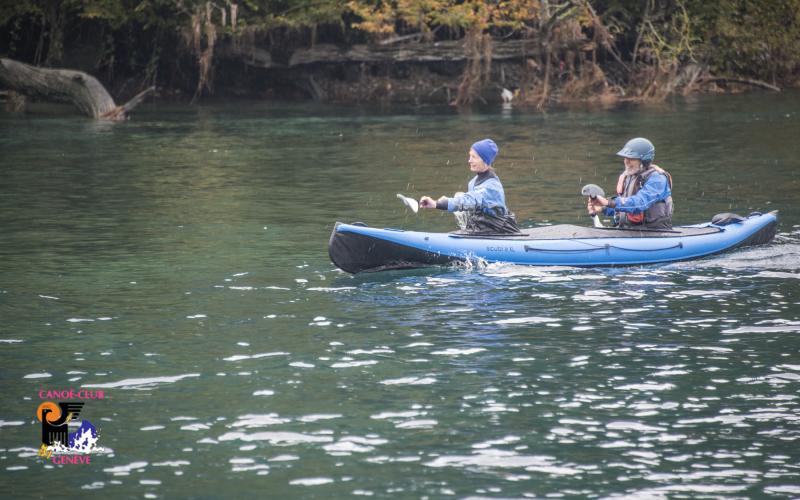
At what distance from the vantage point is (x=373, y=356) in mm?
9664

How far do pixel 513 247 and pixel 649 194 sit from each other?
5.46 ft

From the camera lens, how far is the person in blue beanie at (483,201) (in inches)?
504

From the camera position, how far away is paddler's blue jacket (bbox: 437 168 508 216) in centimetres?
1287

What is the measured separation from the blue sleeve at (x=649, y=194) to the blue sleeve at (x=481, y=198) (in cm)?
144

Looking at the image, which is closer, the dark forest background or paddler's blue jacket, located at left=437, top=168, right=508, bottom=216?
paddler's blue jacket, located at left=437, top=168, right=508, bottom=216

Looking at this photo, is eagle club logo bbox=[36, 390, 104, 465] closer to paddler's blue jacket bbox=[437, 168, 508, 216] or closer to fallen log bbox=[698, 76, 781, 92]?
paddler's blue jacket bbox=[437, 168, 508, 216]

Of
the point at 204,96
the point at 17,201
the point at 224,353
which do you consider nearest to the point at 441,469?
the point at 224,353

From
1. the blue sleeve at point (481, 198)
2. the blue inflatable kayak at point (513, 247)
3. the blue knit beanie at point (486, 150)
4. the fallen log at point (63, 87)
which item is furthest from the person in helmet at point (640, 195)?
the fallen log at point (63, 87)

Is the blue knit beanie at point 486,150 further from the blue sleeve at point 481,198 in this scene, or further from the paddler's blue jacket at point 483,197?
the blue sleeve at point 481,198

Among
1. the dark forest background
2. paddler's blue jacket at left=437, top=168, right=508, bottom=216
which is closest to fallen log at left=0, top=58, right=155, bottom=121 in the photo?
the dark forest background

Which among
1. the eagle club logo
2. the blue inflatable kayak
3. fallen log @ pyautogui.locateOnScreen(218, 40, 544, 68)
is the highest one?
fallen log @ pyautogui.locateOnScreen(218, 40, 544, 68)

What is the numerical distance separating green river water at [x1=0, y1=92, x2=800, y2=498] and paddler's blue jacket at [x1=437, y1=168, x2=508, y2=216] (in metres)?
0.69

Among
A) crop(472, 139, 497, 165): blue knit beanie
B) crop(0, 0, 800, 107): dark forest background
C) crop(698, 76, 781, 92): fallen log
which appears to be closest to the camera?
crop(472, 139, 497, 165): blue knit beanie

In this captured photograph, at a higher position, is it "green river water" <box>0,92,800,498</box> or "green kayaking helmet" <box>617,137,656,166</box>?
"green kayaking helmet" <box>617,137,656,166</box>
